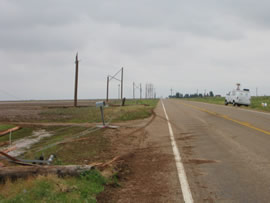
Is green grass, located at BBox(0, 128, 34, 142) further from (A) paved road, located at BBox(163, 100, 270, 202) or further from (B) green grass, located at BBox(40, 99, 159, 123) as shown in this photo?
(A) paved road, located at BBox(163, 100, 270, 202)

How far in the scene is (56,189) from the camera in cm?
480

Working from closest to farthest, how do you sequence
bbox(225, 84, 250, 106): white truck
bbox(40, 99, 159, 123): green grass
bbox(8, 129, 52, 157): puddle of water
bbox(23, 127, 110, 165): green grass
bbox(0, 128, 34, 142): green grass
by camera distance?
bbox(23, 127, 110, 165): green grass → bbox(8, 129, 52, 157): puddle of water → bbox(0, 128, 34, 142): green grass → bbox(40, 99, 159, 123): green grass → bbox(225, 84, 250, 106): white truck

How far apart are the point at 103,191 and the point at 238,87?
3457cm

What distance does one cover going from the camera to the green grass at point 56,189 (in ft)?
14.9

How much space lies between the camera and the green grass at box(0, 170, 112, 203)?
179 inches

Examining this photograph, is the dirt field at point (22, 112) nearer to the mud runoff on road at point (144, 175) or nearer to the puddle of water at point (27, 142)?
the puddle of water at point (27, 142)

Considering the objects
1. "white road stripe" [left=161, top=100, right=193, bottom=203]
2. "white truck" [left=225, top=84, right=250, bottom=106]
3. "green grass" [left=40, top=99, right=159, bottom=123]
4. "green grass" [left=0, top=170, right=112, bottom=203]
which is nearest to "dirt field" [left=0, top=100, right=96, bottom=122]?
"green grass" [left=40, top=99, right=159, bottom=123]

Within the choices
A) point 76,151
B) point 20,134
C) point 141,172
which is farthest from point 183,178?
point 20,134

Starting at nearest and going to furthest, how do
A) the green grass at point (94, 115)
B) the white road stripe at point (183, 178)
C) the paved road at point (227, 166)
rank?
the white road stripe at point (183, 178) → the paved road at point (227, 166) → the green grass at point (94, 115)

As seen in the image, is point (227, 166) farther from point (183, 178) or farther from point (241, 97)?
point (241, 97)

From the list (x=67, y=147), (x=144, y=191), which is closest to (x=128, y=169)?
(x=144, y=191)

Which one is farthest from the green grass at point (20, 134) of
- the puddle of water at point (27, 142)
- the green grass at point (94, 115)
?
the green grass at point (94, 115)

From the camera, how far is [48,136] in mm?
13266

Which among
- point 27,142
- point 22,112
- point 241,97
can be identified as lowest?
point 27,142
